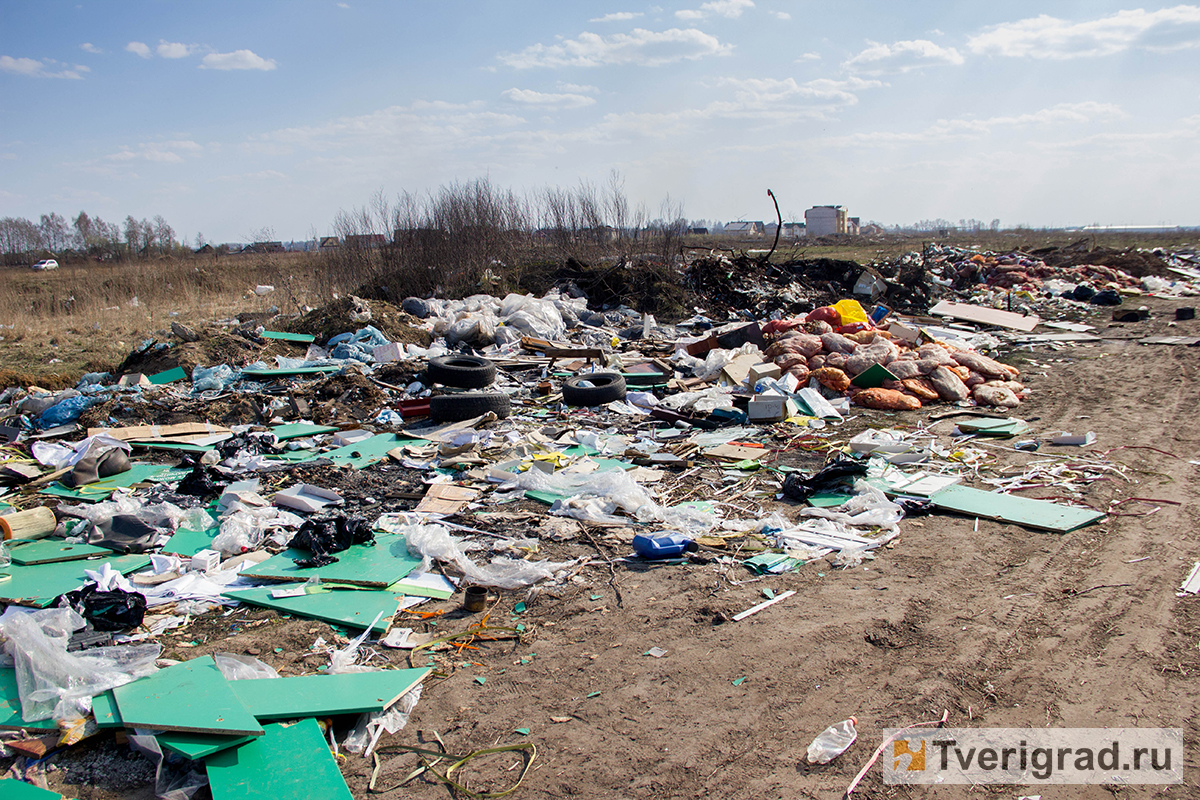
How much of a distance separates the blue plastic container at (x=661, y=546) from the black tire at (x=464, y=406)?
3.84 metres

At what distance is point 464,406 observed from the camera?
25.4ft

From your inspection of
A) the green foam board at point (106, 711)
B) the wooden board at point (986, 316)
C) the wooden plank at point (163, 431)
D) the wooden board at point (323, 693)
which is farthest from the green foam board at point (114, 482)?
the wooden board at point (986, 316)

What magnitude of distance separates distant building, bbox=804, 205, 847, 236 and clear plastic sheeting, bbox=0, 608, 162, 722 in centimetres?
7512

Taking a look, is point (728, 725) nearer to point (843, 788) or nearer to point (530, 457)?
point (843, 788)

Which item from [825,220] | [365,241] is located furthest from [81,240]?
[825,220]

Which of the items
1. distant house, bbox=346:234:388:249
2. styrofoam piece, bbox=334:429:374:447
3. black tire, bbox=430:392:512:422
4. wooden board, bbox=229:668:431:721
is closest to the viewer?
wooden board, bbox=229:668:431:721

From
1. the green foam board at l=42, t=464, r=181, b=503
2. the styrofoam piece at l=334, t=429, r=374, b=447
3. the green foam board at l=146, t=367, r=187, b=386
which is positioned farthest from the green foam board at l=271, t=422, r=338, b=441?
the green foam board at l=146, t=367, r=187, b=386

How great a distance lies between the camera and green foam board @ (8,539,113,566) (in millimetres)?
4293

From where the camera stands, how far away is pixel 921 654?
3.14 m

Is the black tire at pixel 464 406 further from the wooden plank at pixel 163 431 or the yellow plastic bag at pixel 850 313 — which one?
the yellow plastic bag at pixel 850 313

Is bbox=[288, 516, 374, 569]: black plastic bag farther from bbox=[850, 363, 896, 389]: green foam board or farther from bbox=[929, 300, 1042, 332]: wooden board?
bbox=[929, 300, 1042, 332]: wooden board

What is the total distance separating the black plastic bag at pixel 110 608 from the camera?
3.43m

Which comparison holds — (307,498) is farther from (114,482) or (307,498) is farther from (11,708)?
(11,708)

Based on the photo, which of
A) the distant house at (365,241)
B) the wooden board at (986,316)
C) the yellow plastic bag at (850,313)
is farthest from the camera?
the distant house at (365,241)
